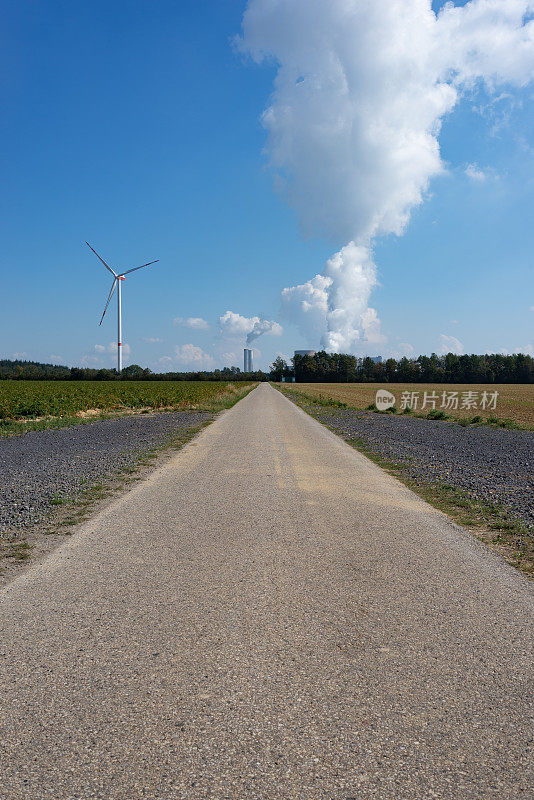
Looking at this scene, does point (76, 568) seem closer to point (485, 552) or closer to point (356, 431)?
point (485, 552)

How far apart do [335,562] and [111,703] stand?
298cm

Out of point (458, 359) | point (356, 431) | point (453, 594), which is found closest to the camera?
point (453, 594)

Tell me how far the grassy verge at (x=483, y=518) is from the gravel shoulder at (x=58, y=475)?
18.0ft

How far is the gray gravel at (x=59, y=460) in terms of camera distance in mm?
7883

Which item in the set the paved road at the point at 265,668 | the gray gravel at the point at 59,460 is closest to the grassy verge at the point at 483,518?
the paved road at the point at 265,668

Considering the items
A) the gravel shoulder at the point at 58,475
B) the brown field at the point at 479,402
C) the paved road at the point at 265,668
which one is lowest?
the brown field at the point at 479,402

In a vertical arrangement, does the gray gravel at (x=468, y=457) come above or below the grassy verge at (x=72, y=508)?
below

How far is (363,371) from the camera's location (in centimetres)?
17762

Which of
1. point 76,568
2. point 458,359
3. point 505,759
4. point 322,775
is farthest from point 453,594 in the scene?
point 458,359

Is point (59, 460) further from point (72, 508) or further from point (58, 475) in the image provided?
point (72, 508)

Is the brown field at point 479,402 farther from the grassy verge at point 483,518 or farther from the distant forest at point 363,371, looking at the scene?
the distant forest at point 363,371

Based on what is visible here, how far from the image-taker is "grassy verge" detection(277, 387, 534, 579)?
5.93 metres

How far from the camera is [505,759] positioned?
254 centimetres

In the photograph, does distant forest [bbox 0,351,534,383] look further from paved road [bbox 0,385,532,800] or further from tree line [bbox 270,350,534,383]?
paved road [bbox 0,385,532,800]
